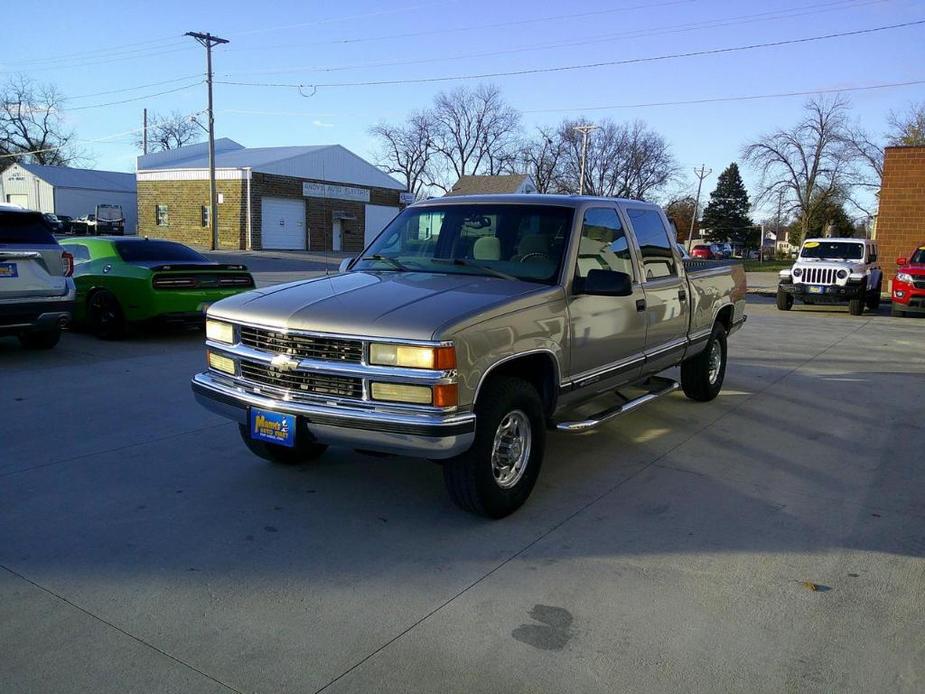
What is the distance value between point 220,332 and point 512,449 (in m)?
1.93

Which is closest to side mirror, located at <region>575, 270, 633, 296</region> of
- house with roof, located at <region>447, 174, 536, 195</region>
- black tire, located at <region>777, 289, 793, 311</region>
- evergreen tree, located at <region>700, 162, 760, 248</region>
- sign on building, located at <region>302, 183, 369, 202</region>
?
black tire, located at <region>777, 289, 793, 311</region>

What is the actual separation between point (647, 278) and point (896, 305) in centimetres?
1409

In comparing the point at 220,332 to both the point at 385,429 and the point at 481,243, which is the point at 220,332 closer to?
the point at 385,429

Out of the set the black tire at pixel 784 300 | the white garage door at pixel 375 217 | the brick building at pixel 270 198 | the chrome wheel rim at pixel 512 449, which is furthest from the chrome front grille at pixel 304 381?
the white garage door at pixel 375 217

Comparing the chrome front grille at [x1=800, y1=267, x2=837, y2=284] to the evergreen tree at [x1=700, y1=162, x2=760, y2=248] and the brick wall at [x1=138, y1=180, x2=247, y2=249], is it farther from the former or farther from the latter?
the evergreen tree at [x1=700, y1=162, x2=760, y2=248]

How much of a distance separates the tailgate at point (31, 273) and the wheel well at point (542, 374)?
6.79 metres

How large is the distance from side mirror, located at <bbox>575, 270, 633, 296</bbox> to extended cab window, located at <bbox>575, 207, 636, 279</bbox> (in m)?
0.24

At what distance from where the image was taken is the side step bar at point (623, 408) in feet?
15.8

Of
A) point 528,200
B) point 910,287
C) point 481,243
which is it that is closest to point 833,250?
point 910,287

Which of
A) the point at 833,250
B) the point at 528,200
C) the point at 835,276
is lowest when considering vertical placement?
the point at 835,276

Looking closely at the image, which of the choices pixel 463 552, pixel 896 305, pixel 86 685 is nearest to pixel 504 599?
pixel 463 552

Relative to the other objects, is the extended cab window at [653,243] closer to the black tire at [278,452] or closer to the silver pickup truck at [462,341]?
the silver pickup truck at [462,341]

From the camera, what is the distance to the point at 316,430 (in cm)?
412

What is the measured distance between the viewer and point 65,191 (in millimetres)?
57188
